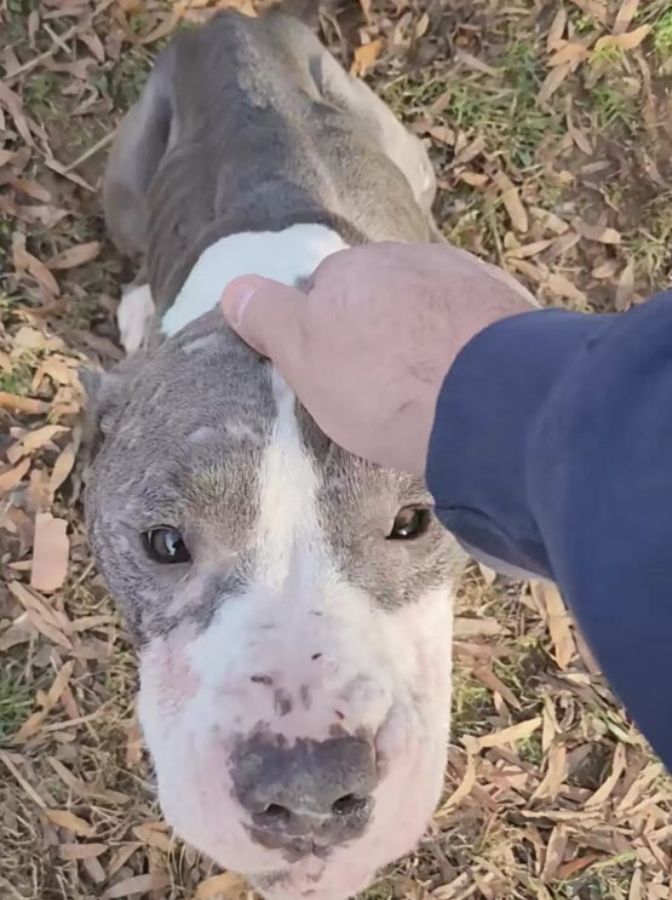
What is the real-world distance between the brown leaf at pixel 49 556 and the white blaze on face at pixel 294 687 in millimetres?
1315

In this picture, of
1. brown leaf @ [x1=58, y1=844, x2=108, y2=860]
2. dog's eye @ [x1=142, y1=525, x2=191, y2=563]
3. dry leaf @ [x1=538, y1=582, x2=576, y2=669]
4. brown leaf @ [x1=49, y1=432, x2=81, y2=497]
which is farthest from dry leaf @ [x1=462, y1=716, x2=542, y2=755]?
dog's eye @ [x1=142, y1=525, x2=191, y2=563]

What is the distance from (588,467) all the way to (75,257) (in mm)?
2668

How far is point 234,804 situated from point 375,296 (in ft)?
2.52

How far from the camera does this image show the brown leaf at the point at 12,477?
3529mm

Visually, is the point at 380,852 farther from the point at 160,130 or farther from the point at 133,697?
the point at 160,130

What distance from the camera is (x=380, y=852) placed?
2031mm

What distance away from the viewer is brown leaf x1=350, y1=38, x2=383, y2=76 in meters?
3.95

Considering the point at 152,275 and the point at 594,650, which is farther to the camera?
the point at 152,275

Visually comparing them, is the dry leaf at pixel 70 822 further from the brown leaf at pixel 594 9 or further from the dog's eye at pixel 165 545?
the brown leaf at pixel 594 9

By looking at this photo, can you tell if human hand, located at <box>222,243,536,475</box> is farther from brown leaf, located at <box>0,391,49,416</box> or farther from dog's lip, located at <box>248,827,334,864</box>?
brown leaf, located at <box>0,391,49,416</box>

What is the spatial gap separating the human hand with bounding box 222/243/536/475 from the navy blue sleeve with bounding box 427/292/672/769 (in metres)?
0.15

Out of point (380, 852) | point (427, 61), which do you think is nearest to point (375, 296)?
point (380, 852)

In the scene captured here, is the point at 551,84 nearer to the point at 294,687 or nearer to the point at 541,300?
the point at 541,300

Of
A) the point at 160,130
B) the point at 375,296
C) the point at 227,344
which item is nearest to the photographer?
the point at 375,296
